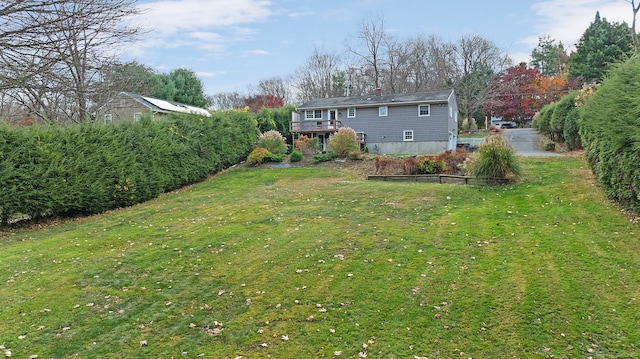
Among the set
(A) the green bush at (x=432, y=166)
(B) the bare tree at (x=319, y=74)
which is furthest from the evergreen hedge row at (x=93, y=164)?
(B) the bare tree at (x=319, y=74)

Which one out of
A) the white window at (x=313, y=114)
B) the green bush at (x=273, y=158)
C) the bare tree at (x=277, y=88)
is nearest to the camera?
the green bush at (x=273, y=158)

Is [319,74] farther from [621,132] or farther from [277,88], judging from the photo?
[621,132]

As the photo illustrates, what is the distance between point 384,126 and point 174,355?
89.9ft

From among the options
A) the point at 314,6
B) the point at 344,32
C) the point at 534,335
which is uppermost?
the point at 344,32

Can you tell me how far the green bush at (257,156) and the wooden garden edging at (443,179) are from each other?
7.46 meters

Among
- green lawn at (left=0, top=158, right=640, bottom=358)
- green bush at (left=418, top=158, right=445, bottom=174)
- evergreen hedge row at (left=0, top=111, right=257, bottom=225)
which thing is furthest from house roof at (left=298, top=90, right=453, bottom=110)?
green lawn at (left=0, top=158, right=640, bottom=358)

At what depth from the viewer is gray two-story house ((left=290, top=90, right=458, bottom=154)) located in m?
27.9

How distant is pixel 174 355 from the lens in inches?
127

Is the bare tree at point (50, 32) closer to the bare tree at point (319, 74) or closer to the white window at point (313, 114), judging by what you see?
the white window at point (313, 114)

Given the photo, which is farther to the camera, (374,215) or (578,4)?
(578,4)

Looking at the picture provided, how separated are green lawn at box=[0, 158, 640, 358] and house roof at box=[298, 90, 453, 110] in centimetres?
2055

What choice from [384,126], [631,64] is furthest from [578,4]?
[384,126]

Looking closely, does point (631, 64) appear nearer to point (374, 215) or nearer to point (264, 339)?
point (374, 215)

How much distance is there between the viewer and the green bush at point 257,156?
1984cm
